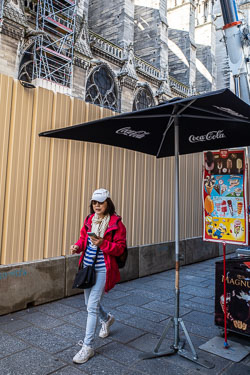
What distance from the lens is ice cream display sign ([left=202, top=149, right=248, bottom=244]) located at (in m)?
3.66

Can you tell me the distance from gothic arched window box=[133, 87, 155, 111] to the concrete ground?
1914 centimetres

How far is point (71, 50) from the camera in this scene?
57.6 feet

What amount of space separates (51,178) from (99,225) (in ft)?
6.80

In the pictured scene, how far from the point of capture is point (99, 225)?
3418 mm

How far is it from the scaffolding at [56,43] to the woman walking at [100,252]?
14.4 metres

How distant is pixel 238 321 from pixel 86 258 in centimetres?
205

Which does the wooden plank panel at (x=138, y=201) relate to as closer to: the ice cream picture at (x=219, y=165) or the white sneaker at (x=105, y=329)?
the white sneaker at (x=105, y=329)

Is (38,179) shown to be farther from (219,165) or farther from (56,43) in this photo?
(56,43)

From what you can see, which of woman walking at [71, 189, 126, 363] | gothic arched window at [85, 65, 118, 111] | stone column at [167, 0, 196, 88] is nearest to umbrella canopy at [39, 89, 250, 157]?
woman walking at [71, 189, 126, 363]

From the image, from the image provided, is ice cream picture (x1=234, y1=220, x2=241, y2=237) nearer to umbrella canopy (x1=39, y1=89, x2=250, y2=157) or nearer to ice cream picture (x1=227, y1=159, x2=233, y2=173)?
ice cream picture (x1=227, y1=159, x2=233, y2=173)

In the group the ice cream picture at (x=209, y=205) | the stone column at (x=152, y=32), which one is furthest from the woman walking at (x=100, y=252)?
the stone column at (x=152, y=32)

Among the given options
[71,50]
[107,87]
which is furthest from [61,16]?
[107,87]

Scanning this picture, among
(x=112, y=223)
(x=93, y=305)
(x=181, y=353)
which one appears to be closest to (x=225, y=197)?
(x=112, y=223)

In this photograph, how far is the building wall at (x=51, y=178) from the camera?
4598mm
